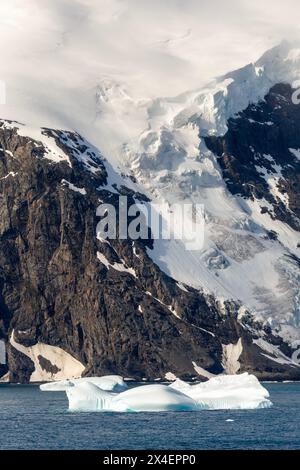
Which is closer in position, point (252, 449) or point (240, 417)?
point (252, 449)

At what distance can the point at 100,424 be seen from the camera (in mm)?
185000

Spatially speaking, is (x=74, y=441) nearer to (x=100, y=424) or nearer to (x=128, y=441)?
(x=128, y=441)
